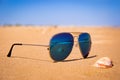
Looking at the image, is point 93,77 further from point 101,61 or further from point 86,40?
point 86,40

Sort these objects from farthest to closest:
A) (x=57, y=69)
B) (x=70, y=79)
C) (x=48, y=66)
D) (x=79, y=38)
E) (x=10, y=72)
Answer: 1. (x=79, y=38)
2. (x=48, y=66)
3. (x=57, y=69)
4. (x=10, y=72)
5. (x=70, y=79)

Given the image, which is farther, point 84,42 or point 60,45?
point 84,42

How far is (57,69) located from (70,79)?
2.33 ft

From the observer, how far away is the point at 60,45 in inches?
181

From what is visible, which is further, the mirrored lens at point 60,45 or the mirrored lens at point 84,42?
the mirrored lens at point 84,42

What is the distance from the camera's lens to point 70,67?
169 inches

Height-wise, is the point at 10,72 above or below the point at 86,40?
below

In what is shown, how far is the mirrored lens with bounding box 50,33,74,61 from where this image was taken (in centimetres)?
449

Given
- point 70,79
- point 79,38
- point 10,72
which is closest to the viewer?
point 70,79

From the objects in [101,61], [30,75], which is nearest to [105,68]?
[101,61]

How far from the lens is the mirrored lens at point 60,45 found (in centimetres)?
449

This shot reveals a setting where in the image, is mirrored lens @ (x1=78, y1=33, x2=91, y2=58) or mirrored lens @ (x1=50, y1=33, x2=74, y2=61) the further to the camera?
mirrored lens @ (x1=78, y1=33, x2=91, y2=58)

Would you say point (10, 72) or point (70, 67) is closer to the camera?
point (10, 72)

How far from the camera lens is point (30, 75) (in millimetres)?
3625
